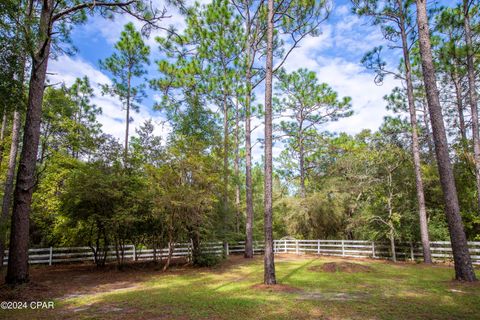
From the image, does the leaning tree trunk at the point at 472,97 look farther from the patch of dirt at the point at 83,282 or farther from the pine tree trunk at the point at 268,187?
the patch of dirt at the point at 83,282

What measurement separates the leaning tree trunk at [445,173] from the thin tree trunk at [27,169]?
9.31 metres

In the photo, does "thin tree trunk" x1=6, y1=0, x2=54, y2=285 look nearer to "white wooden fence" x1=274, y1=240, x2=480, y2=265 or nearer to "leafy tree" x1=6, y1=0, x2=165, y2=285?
"leafy tree" x1=6, y1=0, x2=165, y2=285

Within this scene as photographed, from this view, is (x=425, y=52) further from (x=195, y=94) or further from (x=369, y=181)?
(x=195, y=94)

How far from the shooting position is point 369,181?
543 inches

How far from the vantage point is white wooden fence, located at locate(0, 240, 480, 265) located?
11.7m

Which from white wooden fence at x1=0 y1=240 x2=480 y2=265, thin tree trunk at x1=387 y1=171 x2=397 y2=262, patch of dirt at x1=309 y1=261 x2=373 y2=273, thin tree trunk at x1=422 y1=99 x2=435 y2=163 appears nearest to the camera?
patch of dirt at x1=309 y1=261 x2=373 y2=273

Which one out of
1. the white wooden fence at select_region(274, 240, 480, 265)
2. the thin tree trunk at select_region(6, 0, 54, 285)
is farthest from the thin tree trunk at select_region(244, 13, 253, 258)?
the thin tree trunk at select_region(6, 0, 54, 285)

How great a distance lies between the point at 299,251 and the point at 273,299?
1280 cm

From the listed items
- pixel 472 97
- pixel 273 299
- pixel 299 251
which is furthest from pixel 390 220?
pixel 273 299

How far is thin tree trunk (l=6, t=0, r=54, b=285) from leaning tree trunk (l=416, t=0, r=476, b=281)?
931cm

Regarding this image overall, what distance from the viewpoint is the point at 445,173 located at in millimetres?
6516

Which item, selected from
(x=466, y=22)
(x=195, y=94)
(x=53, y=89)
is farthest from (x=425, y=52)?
(x=53, y=89)

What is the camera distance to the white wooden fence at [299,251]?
11.7 metres

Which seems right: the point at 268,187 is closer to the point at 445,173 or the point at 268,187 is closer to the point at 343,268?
the point at 445,173
